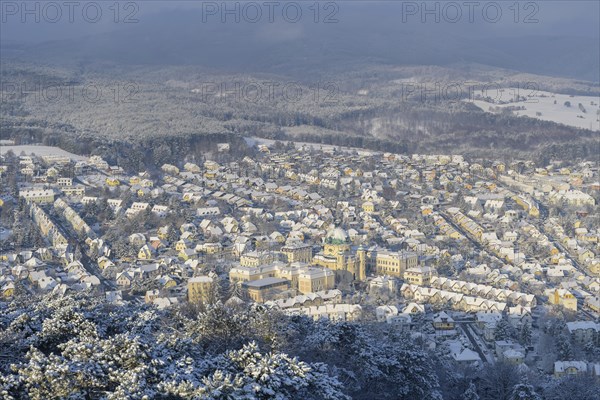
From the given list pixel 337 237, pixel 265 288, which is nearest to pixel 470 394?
pixel 265 288

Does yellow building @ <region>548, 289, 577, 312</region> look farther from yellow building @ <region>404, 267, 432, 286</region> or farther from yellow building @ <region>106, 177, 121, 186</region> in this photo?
yellow building @ <region>106, 177, 121, 186</region>

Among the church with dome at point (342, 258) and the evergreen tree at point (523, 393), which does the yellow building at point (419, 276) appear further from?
the evergreen tree at point (523, 393)

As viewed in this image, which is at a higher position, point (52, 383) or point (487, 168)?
point (52, 383)

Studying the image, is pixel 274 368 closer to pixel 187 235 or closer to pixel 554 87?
pixel 187 235

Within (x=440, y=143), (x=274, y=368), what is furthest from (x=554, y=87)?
(x=274, y=368)

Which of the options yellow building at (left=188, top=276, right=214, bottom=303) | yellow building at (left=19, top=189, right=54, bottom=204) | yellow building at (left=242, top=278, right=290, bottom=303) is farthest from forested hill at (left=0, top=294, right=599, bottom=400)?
yellow building at (left=19, top=189, right=54, bottom=204)

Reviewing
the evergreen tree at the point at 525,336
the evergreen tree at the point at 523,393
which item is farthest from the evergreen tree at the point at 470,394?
the evergreen tree at the point at 525,336

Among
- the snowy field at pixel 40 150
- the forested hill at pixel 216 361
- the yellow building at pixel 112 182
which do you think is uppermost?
the forested hill at pixel 216 361
